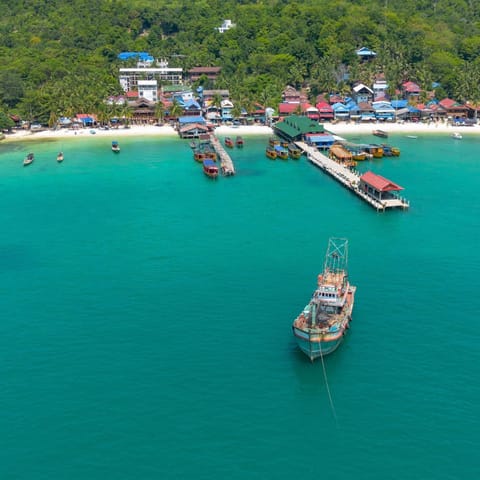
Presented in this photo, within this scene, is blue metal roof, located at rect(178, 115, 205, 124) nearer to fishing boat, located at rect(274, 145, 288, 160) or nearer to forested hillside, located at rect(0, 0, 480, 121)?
forested hillside, located at rect(0, 0, 480, 121)

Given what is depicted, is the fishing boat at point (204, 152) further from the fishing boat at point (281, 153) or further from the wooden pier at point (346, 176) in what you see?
the wooden pier at point (346, 176)

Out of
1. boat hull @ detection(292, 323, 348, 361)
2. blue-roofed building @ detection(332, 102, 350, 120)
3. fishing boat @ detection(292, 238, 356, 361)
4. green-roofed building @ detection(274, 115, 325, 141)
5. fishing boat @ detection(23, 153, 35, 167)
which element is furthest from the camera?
blue-roofed building @ detection(332, 102, 350, 120)

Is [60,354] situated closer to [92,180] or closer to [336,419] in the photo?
[336,419]

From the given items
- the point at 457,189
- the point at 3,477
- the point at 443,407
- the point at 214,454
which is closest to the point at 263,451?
the point at 214,454

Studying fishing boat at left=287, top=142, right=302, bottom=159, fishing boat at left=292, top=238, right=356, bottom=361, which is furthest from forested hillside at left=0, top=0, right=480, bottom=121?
fishing boat at left=292, top=238, right=356, bottom=361

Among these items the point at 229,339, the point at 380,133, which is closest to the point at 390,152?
the point at 380,133

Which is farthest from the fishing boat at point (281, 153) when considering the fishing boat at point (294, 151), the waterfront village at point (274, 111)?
the fishing boat at point (294, 151)

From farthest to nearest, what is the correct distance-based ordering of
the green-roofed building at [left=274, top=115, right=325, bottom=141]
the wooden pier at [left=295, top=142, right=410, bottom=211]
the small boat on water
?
the small boat on water < the green-roofed building at [left=274, top=115, right=325, bottom=141] < the wooden pier at [left=295, top=142, right=410, bottom=211]
